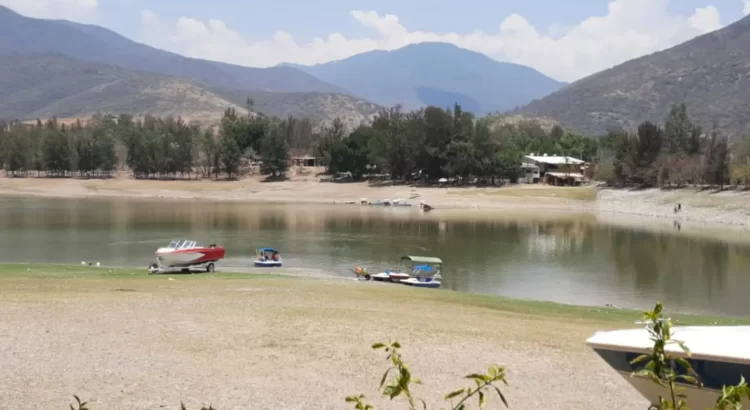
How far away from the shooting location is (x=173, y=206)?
93.3 metres

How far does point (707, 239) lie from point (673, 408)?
6435cm

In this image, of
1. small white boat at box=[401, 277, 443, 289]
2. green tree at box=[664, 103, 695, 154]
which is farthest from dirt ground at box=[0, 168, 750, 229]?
small white boat at box=[401, 277, 443, 289]

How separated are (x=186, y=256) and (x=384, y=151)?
9033cm

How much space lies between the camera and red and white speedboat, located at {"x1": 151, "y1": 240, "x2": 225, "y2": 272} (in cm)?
3350

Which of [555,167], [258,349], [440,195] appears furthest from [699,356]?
[555,167]

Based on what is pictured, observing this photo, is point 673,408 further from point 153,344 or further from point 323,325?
point 323,325

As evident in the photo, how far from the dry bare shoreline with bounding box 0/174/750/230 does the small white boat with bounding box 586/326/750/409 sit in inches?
2673

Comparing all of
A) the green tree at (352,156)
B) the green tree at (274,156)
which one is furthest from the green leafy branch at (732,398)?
the green tree at (274,156)

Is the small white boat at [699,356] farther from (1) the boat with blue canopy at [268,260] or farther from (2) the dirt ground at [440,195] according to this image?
(2) the dirt ground at [440,195]

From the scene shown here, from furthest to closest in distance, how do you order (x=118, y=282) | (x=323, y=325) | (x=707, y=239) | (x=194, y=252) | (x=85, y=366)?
(x=707, y=239), (x=194, y=252), (x=118, y=282), (x=323, y=325), (x=85, y=366)

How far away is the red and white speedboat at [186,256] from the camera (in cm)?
3350

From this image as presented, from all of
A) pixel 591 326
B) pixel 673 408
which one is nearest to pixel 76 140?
pixel 591 326

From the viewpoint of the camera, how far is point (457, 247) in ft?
175

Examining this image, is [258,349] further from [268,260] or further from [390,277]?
[268,260]
